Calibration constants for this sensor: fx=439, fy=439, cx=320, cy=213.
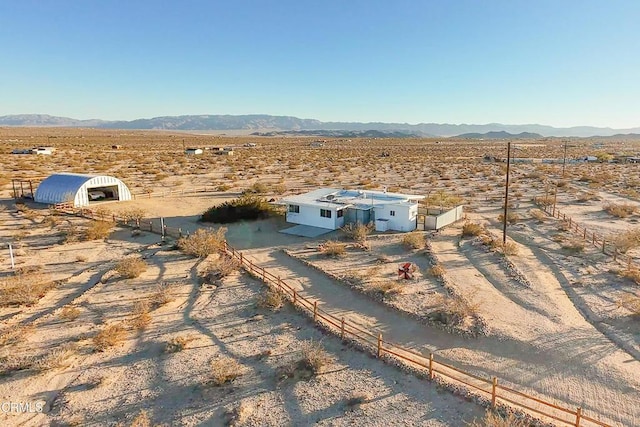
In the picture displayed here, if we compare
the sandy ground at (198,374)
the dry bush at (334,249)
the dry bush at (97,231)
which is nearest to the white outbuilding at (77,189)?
the dry bush at (97,231)

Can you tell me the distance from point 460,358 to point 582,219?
23.6 m

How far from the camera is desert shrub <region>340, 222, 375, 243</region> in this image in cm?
2472

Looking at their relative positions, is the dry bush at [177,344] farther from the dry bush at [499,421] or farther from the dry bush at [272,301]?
the dry bush at [499,421]

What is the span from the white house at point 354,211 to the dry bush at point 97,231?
424 inches

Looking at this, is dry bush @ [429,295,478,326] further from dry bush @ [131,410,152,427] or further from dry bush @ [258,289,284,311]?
dry bush @ [131,410,152,427]

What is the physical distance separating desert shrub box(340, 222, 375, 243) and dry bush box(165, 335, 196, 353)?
42.1ft

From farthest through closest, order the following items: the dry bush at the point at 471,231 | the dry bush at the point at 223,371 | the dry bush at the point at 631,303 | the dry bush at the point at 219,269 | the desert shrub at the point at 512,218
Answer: the desert shrub at the point at 512,218 → the dry bush at the point at 471,231 → the dry bush at the point at 219,269 → the dry bush at the point at 631,303 → the dry bush at the point at 223,371

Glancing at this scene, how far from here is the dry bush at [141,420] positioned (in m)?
10.0

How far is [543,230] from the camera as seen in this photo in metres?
27.9

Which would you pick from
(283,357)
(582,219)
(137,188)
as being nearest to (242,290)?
(283,357)

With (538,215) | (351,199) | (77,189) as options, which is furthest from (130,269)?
(538,215)

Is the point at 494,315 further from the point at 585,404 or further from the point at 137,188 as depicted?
the point at 137,188

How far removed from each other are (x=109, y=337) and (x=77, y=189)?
23393 millimetres

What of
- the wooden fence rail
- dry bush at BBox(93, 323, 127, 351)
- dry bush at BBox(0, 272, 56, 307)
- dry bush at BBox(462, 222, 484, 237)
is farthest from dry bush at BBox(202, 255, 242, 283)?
dry bush at BBox(462, 222, 484, 237)
